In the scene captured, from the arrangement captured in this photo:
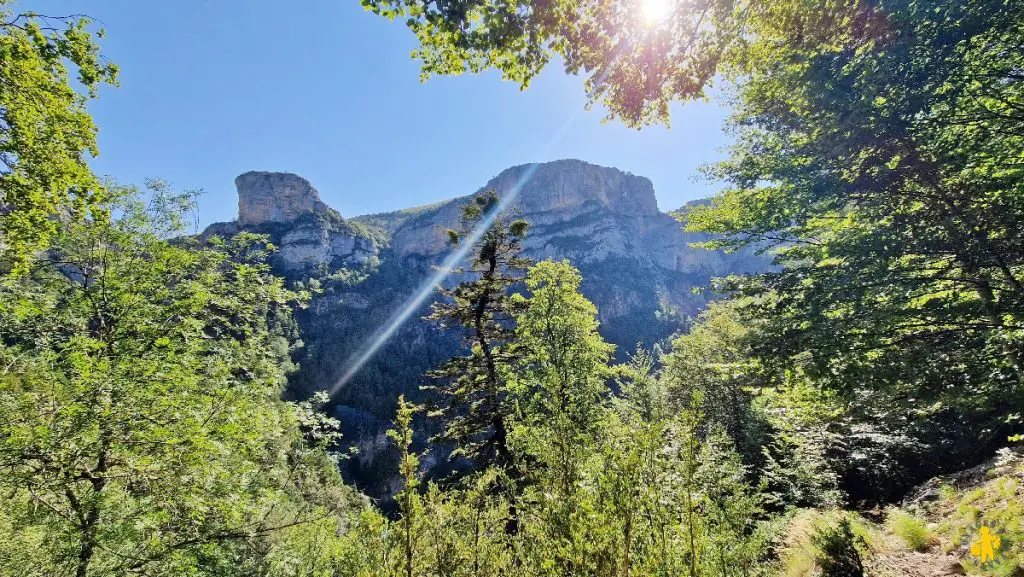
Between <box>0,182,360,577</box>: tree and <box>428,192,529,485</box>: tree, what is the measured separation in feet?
15.8

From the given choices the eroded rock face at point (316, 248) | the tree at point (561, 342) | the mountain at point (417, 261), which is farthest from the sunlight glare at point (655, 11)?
the eroded rock face at point (316, 248)

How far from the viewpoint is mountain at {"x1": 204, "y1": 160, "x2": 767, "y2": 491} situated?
83688 mm

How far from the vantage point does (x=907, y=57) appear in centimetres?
601

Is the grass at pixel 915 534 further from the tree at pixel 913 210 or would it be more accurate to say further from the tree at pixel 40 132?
the tree at pixel 40 132

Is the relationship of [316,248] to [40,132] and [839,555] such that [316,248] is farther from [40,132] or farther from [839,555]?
[839,555]

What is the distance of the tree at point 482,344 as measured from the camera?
35.4ft

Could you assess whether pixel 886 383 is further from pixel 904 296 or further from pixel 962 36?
pixel 962 36

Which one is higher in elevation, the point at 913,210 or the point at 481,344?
the point at 913,210

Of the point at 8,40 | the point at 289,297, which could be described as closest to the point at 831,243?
the point at 289,297

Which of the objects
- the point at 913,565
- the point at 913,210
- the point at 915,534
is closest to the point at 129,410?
the point at 913,210

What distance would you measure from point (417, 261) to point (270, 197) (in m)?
44.5

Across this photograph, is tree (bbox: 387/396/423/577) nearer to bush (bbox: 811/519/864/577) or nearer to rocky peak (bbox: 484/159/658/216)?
bush (bbox: 811/519/864/577)

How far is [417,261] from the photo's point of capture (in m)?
130

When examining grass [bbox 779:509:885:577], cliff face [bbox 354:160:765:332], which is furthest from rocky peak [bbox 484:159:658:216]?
grass [bbox 779:509:885:577]
